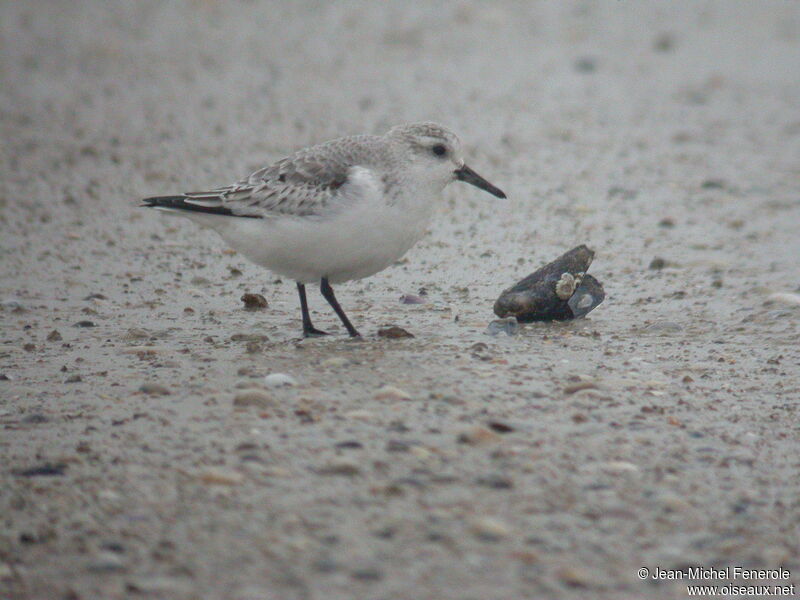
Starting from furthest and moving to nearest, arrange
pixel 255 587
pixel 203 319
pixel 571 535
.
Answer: pixel 203 319 < pixel 571 535 < pixel 255 587

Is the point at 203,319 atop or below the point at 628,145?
below

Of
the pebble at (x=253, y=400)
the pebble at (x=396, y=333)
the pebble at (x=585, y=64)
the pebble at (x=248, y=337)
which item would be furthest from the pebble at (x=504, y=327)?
the pebble at (x=585, y=64)

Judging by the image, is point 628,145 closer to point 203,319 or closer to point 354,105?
point 354,105

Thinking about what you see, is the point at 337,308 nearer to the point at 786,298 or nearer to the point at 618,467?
the point at 618,467

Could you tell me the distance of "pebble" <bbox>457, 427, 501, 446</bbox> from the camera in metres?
4.79

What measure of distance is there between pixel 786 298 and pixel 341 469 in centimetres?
362

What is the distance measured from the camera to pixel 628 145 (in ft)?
36.5

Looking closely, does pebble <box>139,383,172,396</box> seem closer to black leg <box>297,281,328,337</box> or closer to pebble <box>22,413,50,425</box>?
pebble <box>22,413,50,425</box>

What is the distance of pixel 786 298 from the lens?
23.2 feet

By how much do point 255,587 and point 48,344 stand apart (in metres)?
3.06

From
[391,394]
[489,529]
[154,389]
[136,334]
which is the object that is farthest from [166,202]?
[489,529]

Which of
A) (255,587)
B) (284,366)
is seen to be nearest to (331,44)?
(284,366)

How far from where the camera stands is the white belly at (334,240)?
6.24 metres

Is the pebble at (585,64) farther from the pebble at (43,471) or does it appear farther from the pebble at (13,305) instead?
the pebble at (43,471)
